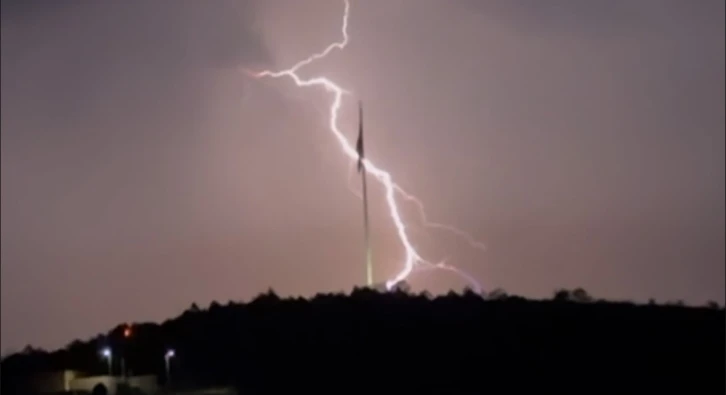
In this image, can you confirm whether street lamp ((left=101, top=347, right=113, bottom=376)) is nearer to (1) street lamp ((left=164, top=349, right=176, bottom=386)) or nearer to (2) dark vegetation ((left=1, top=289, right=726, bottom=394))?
(2) dark vegetation ((left=1, top=289, right=726, bottom=394))

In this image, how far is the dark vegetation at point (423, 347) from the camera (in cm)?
3928

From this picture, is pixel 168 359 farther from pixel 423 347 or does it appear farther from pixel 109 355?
pixel 423 347

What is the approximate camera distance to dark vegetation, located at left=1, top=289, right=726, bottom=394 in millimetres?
39281

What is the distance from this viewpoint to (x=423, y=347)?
142 feet

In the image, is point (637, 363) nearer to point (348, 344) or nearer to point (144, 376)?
point (348, 344)

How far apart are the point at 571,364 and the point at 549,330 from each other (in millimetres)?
4493

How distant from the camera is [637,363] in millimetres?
40250

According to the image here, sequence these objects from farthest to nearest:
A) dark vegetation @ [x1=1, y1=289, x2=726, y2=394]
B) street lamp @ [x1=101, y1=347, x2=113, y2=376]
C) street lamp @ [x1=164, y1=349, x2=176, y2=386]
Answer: street lamp @ [x1=101, y1=347, x2=113, y2=376]
street lamp @ [x1=164, y1=349, x2=176, y2=386]
dark vegetation @ [x1=1, y1=289, x2=726, y2=394]

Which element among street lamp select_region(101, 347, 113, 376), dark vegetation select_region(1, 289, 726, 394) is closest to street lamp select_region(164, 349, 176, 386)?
dark vegetation select_region(1, 289, 726, 394)

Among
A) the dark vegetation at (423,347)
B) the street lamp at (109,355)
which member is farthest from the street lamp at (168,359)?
the street lamp at (109,355)

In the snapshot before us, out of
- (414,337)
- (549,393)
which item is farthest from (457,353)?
(549,393)

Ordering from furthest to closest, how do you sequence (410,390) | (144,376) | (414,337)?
1. (414,337)
2. (144,376)
3. (410,390)

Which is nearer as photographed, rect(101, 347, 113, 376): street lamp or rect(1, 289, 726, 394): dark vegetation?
rect(1, 289, 726, 394): dark vegetation

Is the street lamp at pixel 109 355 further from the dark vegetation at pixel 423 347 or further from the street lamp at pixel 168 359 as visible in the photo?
the street lamp at pixel 168 359
